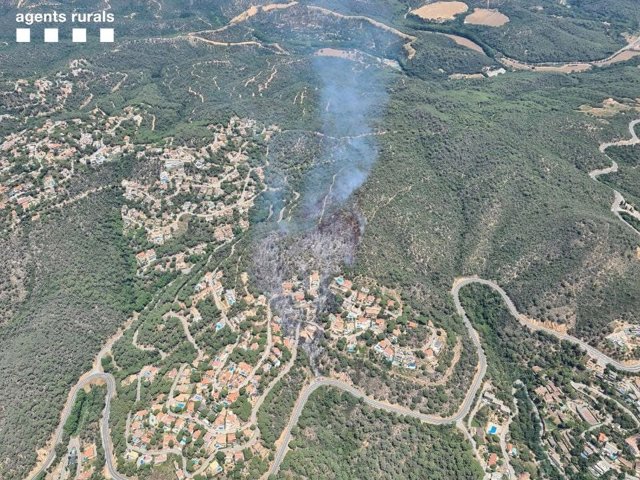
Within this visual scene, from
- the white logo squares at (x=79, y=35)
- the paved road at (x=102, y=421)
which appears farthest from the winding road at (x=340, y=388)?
the white logo squares at (x=79, y=35)

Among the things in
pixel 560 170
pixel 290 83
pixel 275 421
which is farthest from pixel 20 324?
pixel 560 170

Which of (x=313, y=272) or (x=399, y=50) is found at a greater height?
(x=399, y=50)

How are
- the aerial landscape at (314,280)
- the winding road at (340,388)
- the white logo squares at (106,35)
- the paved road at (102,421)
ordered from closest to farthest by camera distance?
1. the paved road at (102,421)
2. the winding road at (340,388)
3. the aerial landscape at (314,280)
4. the white logo squares at (106,35)

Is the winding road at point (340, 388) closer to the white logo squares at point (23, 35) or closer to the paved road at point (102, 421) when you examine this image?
the paved road at point (102, 421)

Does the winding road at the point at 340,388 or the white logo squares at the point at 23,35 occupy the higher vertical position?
the white logo squares at the point at 23,35

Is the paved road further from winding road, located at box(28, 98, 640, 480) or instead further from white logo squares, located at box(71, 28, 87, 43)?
white logo squares, located at box(71, 28, 87, 43)

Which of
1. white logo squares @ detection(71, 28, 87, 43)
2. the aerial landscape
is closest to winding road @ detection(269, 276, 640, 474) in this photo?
the aerial landscape

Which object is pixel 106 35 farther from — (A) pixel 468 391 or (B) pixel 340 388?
(A) pixel 468 391

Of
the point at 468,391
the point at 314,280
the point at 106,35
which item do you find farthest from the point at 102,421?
the point at 106,35

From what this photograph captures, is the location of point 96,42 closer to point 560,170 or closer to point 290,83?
point 290,83
